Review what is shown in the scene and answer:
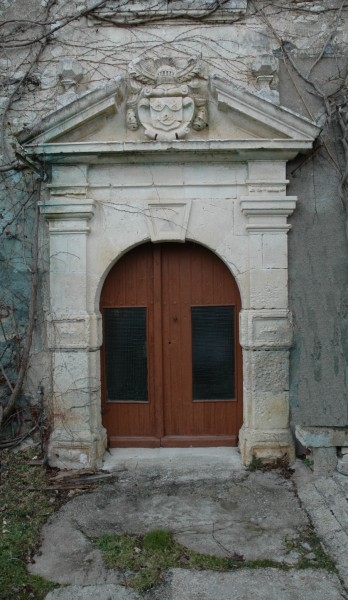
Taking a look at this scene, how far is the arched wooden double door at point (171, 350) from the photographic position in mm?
4414

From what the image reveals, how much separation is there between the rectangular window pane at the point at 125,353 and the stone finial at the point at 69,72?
194 centimetres

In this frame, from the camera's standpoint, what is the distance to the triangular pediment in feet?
13.0

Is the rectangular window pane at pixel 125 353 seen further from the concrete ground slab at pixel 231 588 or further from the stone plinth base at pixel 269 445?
the concrete ground slab at pixel 231 588

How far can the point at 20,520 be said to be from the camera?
3.38 meters

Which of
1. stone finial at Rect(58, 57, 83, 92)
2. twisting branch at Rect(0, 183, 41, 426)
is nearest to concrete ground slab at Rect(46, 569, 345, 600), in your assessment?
twisting branch at Rect(0, 183, 41, 426)

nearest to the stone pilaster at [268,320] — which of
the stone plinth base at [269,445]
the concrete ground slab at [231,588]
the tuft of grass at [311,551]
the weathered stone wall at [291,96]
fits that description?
the stone plinth base at [269,445]

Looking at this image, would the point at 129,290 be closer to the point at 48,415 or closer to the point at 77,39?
the point at 48,415

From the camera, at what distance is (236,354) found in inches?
174

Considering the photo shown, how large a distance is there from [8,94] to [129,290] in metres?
1.99

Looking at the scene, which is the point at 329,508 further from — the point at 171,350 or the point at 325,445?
the point at 171,350

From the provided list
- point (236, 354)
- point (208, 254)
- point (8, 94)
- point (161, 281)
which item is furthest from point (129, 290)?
point (8, 94)

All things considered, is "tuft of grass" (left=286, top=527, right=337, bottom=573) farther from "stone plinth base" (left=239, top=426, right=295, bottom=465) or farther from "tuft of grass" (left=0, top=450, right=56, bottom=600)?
"tuft of grass" (left=0, top=450, right=56, bottom=600)

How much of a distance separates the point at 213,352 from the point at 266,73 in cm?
241

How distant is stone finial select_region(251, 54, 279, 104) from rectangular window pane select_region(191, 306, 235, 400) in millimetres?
1811
